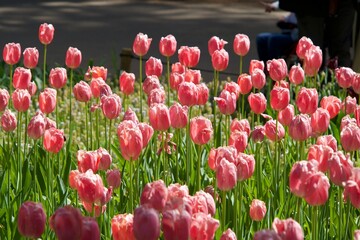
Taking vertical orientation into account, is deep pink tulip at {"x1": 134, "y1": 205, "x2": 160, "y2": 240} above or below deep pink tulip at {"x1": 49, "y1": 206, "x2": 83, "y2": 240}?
above

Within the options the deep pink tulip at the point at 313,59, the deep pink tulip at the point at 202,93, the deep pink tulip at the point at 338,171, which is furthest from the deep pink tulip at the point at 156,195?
the deep pink tulip at the point at 313,59

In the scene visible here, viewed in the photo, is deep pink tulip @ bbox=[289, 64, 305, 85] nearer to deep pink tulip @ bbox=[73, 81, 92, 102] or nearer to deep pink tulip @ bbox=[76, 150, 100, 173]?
deep pink tulip @ bbox=[73, 81, 92, 102]

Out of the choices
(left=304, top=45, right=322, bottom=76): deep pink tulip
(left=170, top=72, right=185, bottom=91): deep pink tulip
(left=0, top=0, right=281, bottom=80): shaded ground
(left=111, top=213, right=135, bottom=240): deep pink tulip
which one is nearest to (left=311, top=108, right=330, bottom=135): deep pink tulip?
(left=304, top=45, right=322, bottom=76): deep pink tulip

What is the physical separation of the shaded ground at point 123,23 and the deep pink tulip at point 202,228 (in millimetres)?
7847

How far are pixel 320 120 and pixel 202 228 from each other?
130cm

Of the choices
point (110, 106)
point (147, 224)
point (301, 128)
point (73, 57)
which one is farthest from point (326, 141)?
point (73, 57)

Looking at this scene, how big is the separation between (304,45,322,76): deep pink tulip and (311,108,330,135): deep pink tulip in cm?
78

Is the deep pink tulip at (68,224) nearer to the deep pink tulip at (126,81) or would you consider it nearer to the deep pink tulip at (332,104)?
the deep pink tulip at (332,104)

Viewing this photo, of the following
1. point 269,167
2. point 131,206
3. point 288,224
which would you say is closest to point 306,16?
point 269,167

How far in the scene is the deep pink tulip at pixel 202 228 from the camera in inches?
92.8

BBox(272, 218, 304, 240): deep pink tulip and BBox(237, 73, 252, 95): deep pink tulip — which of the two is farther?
BBox(237, 73, 252, 95): deep pink tulip

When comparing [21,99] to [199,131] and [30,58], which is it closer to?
[30,58]

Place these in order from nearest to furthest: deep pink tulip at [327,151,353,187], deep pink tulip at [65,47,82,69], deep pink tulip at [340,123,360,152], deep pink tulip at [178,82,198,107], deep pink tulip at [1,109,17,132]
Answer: deep pink tulip at [327,151,353,187] < deep pink tulip at [340,123,360,152] < deep pink tulip at [178,82,198,107] < deep pink tulip at [1,109,17,132] < deep pink tulip at [65,47,82,69]

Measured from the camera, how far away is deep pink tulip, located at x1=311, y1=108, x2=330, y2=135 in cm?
357
